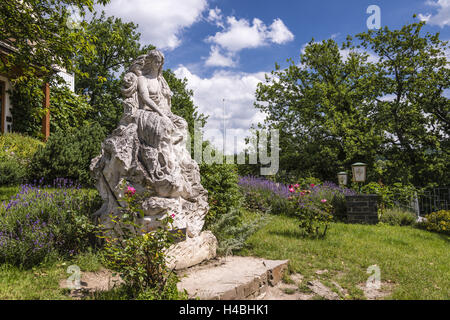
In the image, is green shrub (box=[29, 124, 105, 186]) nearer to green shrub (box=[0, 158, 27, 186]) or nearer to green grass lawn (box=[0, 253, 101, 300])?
green shrub (box=[0, 158, 27, 186])

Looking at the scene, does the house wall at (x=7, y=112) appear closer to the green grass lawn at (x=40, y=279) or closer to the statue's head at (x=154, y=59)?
the statue's head at (x=154, y=59)

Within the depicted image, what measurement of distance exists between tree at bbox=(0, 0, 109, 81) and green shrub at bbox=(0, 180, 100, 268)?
11.8 ft

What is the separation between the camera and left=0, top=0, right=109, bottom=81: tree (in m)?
6.41

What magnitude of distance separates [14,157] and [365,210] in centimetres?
1036

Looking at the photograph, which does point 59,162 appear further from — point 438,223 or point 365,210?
point 438,223

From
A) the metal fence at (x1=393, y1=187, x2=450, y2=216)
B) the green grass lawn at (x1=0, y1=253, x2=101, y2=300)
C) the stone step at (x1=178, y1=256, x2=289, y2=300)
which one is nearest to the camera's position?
the green grass lawn at (x1=0, y1=253, x2=101, y2=300)

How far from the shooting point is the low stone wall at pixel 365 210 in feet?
27.6

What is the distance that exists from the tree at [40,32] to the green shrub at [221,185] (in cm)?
425

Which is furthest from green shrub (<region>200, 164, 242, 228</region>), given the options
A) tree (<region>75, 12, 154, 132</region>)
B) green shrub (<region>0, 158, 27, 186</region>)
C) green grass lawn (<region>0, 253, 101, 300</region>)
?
tree (<region>75, 12, 154, 132</region>)

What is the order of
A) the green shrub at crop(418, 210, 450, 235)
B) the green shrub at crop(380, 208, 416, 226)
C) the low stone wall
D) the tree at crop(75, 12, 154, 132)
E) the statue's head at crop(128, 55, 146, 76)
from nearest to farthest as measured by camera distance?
the statue's head at crop(128, 55, 146, 76), the green shrub at crop(418, 210, 450, 235), the low stone wall, the green shrub at crop(380, 208, 416, 226), the tree at crop(75, 12, 154, 132)

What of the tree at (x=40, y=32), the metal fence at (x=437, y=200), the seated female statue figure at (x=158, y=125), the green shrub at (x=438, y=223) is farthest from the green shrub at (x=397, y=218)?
the tree at (x=40, y=32)

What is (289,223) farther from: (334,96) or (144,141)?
(334,96)

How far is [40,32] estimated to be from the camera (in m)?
6.41

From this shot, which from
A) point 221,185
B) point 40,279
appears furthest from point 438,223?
point 40,279
